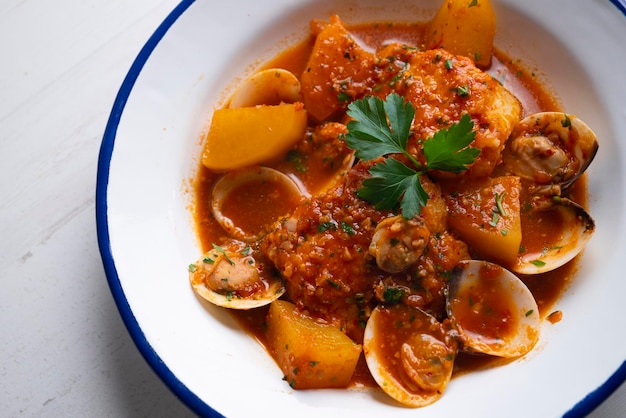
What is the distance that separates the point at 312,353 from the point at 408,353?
0.55 metres

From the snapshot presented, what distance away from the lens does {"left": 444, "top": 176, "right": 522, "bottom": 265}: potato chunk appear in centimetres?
353

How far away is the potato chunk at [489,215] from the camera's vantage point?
11.6 feet

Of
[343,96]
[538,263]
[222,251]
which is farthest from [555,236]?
[222,251]

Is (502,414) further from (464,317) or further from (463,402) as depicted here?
(464,317)

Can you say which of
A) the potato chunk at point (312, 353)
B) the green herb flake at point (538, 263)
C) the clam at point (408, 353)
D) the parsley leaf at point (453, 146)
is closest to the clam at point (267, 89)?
the parsley leaf at point (453, 146)

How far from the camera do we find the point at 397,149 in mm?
3473

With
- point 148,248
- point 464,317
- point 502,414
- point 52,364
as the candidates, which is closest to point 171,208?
point 148,248

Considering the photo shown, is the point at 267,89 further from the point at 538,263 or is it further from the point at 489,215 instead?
the point at 538,263

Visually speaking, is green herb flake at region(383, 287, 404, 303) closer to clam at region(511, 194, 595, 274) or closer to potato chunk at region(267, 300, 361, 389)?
potato chunk at region(267, 300, 361, 389)

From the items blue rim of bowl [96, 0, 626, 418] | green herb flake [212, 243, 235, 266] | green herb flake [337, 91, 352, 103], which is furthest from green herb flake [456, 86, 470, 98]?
green herb flake [212, 243, 235, 266]

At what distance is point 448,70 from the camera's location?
373 cm

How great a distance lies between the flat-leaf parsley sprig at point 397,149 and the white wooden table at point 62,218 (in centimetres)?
166

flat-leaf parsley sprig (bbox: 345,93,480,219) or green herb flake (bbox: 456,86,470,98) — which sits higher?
green herb flake (bbox: 456,86,470,98)

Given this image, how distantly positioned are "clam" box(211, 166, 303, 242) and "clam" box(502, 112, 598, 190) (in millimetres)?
1380
